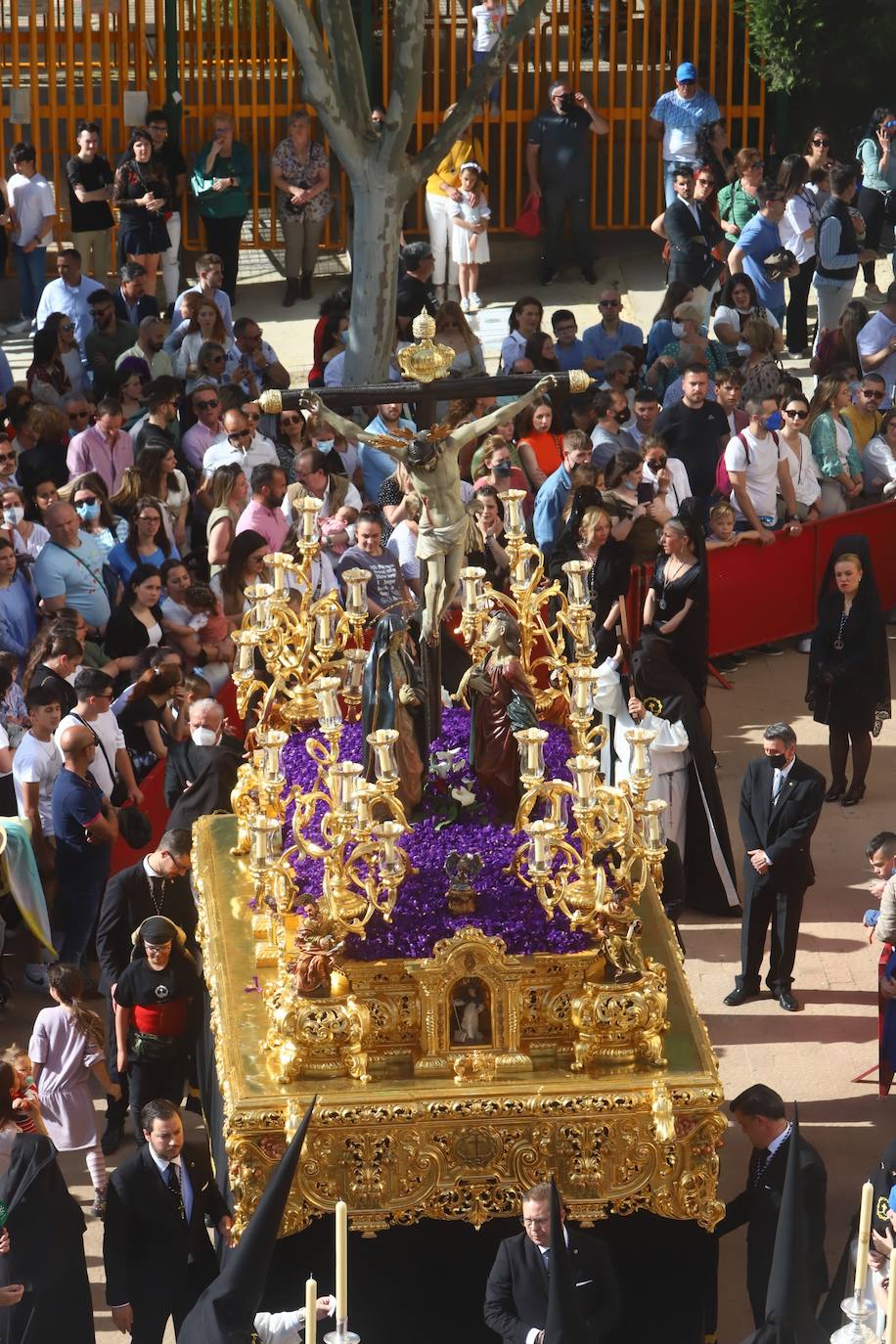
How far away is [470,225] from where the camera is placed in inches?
808

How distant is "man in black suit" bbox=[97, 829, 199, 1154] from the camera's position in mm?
11281

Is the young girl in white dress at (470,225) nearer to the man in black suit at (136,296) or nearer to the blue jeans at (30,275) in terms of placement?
the man in black suit at (136,296)

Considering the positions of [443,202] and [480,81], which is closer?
[480,81]

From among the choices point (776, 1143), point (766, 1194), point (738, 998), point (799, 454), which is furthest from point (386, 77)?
point (766, 1194)

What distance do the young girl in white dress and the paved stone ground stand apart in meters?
5.63

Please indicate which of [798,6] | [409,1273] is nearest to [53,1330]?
[409,1273]

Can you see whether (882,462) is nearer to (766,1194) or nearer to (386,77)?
(386,77)

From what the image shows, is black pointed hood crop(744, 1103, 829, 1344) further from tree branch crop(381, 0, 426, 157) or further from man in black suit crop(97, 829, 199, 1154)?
tree branch crop(381, 0, 426, 157)

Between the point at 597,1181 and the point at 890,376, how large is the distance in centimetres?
1047

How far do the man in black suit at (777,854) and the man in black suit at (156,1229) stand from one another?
362 centimetres

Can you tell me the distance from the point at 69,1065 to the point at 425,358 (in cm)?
358

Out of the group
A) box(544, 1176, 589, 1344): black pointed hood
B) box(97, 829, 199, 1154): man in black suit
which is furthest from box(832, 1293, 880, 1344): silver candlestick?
box(97, 829, 199, 1154): man in black suit

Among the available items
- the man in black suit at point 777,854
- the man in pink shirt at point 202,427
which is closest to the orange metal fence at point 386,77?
the man in pink shirt at point 202,427

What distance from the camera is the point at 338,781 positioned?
952cm
